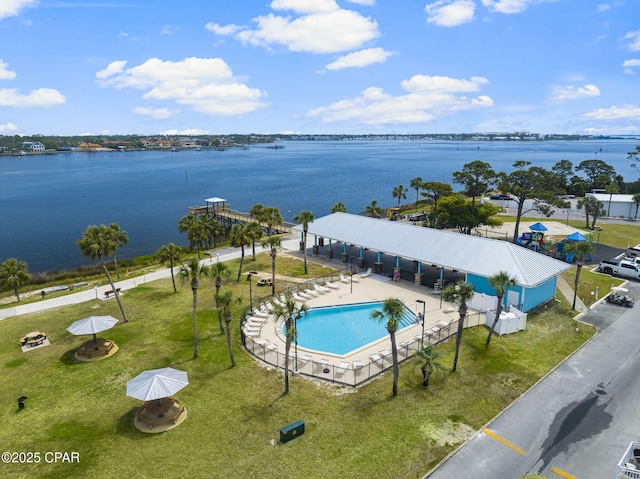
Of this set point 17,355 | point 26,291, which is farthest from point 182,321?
point 26,291

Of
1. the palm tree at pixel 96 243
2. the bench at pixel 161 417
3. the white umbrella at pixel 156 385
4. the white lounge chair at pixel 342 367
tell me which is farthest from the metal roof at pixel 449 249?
the bench at pixel 161 417

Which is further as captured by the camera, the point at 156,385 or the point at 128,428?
the point at 128,428

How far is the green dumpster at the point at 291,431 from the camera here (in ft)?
63.9

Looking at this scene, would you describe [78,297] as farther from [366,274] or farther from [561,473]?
[561,473]

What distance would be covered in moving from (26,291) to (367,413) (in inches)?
1720

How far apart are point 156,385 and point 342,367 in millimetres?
11212

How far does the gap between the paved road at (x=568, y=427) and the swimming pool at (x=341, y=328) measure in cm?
1147

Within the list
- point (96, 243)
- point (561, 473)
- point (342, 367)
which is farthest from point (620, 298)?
point (96, 243)

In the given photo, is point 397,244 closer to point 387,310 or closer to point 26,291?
point 387,310

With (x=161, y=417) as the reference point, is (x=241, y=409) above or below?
below

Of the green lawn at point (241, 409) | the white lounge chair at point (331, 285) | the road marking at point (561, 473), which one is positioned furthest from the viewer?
the white lounge chair at point (331, 285)

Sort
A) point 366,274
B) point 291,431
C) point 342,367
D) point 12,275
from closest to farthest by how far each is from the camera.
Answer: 1. point 291,431
2. point 342,367
3. point 12,275
4. point 366,274

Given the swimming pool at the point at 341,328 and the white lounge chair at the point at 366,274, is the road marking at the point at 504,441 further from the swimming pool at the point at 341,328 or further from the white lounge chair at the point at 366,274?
the white lounge chair at the point at 366,274

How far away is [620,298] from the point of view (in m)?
36.4
